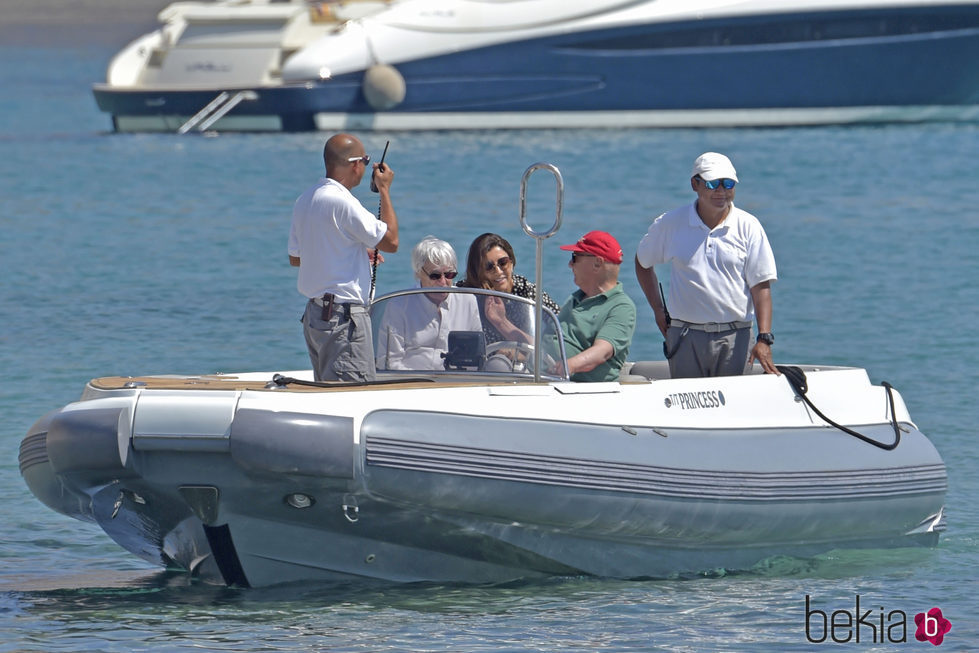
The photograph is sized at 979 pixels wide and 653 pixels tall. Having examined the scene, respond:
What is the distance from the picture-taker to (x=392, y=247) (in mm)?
7508

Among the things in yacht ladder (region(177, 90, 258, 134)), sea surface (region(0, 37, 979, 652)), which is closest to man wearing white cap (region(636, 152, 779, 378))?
sea surface (region(0, 37, 979, 652))

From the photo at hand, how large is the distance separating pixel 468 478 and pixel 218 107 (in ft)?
94.8

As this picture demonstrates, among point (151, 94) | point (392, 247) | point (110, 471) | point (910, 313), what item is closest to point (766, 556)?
point (392, 247)

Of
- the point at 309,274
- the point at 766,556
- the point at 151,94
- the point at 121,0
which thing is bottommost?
the point at 766,556

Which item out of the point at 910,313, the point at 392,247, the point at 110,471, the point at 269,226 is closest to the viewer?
the point at 110,471

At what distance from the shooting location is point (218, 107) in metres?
35.2

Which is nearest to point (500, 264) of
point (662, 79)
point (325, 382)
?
point (325, 382)

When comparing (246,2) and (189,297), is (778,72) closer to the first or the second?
(246,2)

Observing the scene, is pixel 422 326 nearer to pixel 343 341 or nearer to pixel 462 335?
pixel 462 335

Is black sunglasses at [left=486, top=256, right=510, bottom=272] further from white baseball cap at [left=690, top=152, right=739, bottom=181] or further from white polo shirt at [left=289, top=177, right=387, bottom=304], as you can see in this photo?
white baseball cap at [left=690, top=152, right=739, bottom=181]

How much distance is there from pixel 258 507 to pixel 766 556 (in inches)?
93.4

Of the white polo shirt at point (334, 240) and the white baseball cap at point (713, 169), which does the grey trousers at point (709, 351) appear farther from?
the white polo shirt at point (334, 240)

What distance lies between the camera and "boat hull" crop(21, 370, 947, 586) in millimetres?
6945

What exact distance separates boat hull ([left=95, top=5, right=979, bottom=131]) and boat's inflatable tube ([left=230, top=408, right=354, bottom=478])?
28567 millimetres
